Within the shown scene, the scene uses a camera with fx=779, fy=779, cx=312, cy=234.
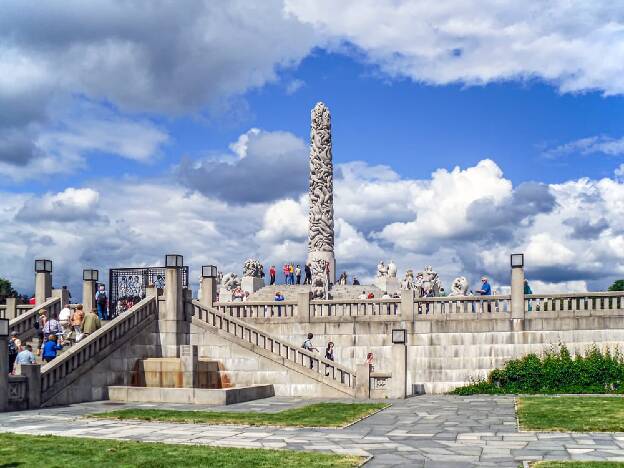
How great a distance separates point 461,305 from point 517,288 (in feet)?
7.36

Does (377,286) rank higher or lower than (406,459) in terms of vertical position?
higher

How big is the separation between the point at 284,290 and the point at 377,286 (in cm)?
682

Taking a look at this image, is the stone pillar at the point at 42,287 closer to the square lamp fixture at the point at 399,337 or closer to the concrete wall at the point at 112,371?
the concrete wall at the point at 112,371

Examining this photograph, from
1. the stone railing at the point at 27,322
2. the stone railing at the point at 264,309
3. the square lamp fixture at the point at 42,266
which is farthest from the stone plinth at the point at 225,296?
the stone railing at the point at 27,322

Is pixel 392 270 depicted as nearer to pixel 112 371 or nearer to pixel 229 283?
pixel 229 283

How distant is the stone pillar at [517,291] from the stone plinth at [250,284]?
26607 millimetres

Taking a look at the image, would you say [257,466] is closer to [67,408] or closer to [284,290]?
[67,408]

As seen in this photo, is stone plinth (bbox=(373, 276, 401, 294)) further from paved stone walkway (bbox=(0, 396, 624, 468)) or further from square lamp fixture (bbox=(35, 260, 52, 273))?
paved stone walkway (bbox=(0, 396, 624, 468))

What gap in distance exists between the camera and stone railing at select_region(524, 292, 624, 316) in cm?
2939

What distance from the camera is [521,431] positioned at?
17.0 m

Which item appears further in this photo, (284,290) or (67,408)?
(284,290)

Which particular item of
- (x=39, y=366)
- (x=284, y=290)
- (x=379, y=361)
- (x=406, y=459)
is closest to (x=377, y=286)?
(x=284, y=290)

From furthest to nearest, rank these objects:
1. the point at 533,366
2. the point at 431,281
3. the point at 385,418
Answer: the point at 431,281 → the point at 533,366 → the point at 385,418

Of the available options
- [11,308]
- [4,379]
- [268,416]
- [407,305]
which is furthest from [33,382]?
[407,305]
